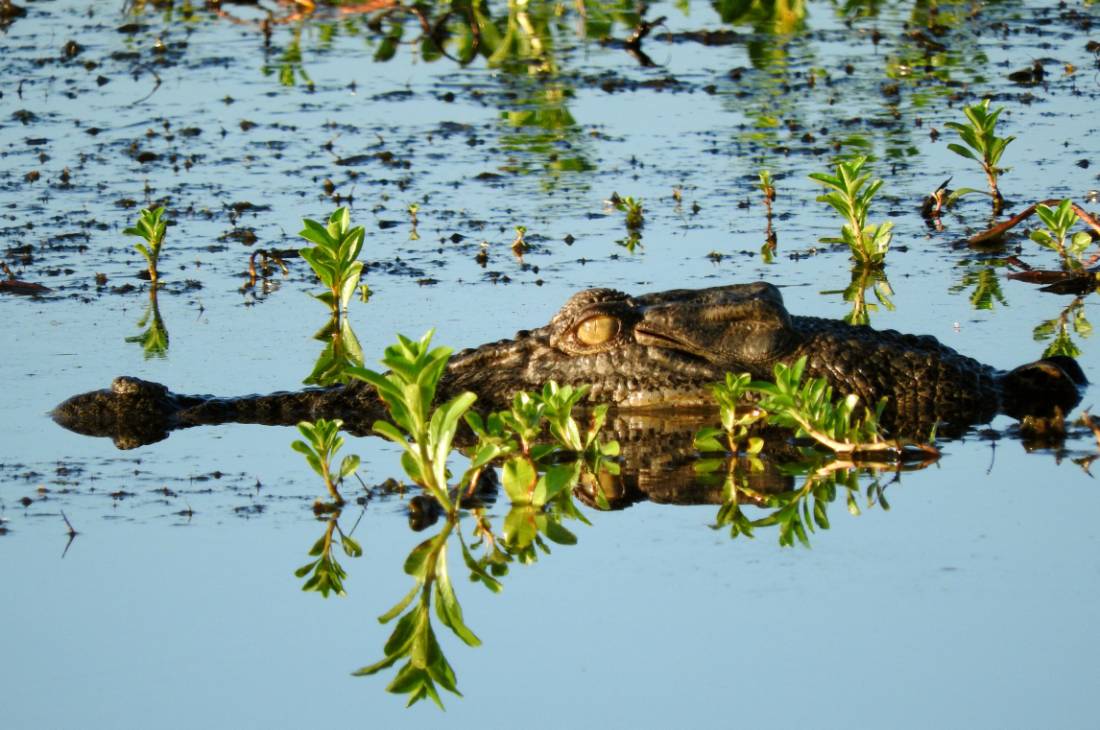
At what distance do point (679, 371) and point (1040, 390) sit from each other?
1.46 m

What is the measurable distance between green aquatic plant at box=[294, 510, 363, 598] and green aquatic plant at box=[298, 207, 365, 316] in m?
2.45

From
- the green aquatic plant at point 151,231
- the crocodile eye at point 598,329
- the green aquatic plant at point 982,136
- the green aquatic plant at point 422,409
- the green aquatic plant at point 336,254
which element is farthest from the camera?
the green aquatic plant at point 982,136

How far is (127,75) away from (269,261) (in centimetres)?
576

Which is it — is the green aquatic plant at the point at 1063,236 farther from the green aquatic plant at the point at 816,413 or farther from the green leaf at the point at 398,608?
the green leaf at the point at 398,608

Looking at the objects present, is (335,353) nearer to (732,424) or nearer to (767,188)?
(732,424)

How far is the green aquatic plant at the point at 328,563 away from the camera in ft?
20.7

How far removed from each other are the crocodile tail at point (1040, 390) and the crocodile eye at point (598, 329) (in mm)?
1631

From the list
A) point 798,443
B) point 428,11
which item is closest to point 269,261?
point 798,443

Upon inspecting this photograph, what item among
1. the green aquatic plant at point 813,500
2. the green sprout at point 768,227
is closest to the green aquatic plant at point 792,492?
the green aquatic plant at point 813,500

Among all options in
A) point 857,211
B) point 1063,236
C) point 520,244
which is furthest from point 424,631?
point 520,244

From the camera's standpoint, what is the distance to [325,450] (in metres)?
7.12

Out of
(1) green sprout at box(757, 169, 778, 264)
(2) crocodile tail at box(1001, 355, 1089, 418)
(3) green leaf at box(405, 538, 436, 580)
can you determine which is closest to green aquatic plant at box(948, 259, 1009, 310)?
(1) green sprout at box(757, 169, 778, 264)

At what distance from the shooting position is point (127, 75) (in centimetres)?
1647

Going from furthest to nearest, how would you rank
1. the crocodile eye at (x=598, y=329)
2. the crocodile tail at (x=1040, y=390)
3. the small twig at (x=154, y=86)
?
the small twig at (x=154, y=86) < the crocodile eye at (x=598, y=329) < the crocodile tail at (x=1040, y=390)
